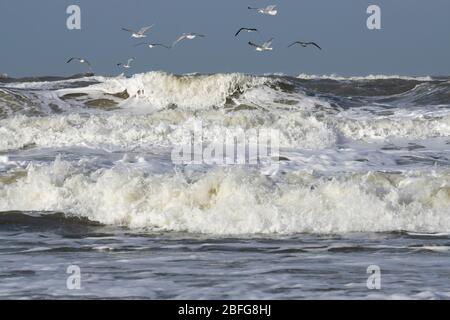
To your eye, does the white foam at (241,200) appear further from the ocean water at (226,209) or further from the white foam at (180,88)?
the white foam at (180,88)

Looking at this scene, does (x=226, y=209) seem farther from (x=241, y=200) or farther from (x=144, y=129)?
(x=144, y=129)

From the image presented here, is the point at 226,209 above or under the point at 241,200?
under

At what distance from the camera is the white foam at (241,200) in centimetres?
1085

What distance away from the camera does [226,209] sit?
37.5ft

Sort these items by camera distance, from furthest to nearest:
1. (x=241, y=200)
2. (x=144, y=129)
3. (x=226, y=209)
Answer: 1. (x=144, y=129)
2. (x=241, y=200)
3. (x=226, y=209)

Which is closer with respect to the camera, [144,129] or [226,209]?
[226,209]

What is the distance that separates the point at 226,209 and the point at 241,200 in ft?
0.88

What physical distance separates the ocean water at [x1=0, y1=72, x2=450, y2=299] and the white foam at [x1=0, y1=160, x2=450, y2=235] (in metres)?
0.02

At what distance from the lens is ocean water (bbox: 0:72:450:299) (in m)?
7.82

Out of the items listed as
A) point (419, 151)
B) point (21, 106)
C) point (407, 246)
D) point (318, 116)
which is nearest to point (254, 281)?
point (407, 246)

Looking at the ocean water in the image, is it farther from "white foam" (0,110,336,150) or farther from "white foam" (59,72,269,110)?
"white foam" (59,72,269,110)

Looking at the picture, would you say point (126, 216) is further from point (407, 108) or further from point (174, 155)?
point (407, 108)

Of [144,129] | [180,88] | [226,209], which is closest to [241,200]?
[226,209]

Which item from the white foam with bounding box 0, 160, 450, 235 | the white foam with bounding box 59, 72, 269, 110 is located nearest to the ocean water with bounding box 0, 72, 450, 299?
the white foam with bounding box 0, 160, 450, 235
